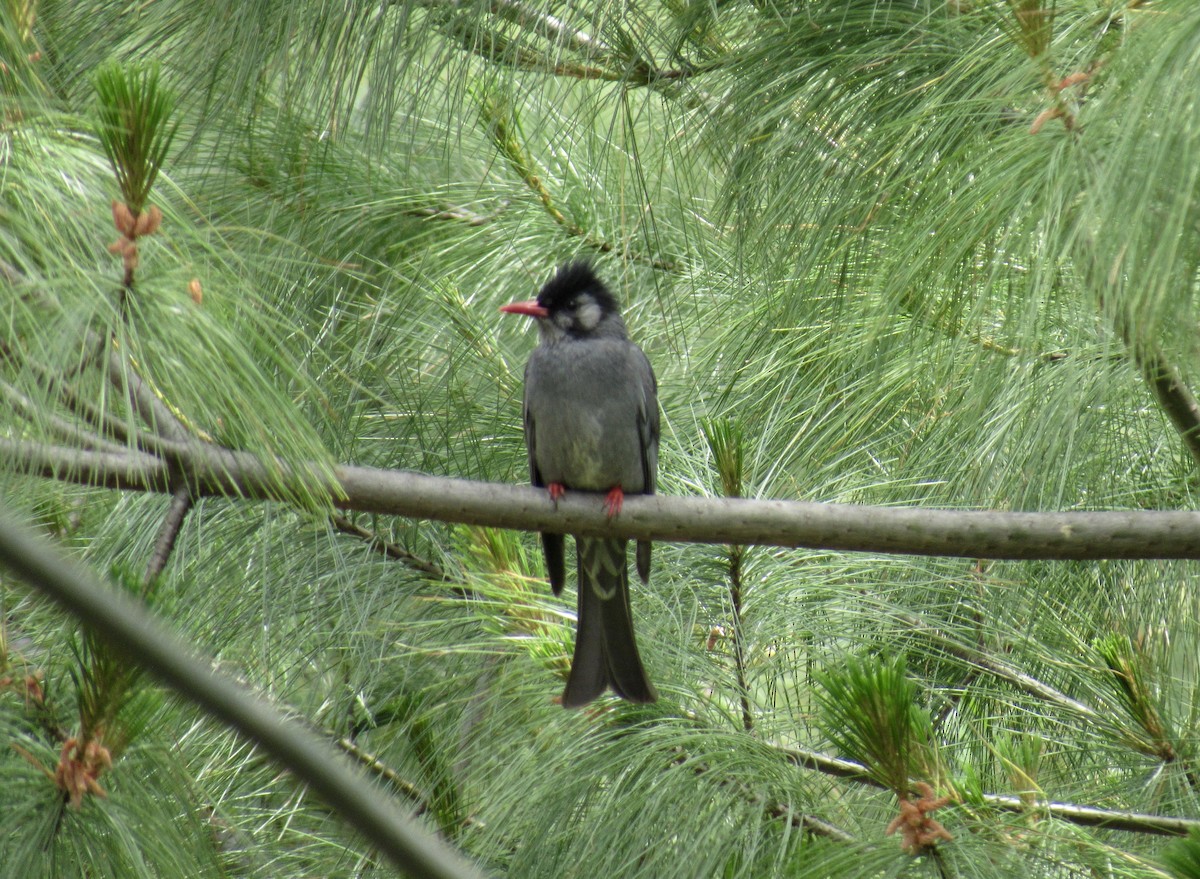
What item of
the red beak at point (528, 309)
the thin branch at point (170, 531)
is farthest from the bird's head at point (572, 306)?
the thin branch at point (170, 531)

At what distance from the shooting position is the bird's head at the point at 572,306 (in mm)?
2707

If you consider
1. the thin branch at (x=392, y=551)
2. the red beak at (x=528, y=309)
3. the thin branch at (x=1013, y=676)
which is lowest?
the thin branch at (x=1013, y=676)

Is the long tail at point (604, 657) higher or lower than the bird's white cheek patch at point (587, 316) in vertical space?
lower

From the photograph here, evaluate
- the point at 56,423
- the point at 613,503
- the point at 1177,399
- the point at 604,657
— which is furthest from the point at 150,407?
the point at 1177,399

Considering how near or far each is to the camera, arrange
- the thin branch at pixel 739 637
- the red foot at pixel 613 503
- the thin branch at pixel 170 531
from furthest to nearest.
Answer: the thin branch at pixel 739 637, the red foot at pixel 613 503, the thin branch at pixel 170 531

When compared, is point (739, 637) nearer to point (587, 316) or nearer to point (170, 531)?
point (587, 316)

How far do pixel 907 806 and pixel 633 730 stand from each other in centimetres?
61

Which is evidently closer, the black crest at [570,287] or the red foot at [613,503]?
the red foot at [613,503]

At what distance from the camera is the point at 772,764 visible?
199cm

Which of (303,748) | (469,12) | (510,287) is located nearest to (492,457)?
(510,287)

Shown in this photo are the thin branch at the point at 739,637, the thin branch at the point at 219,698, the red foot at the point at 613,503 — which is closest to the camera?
the thin branch at the point at 219,698

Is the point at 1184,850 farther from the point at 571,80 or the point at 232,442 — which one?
the point at 571,80

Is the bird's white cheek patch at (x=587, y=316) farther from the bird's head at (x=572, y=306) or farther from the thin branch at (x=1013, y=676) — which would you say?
the thin branch at (x=1013, y=676)

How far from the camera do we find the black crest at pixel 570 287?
2703mm
